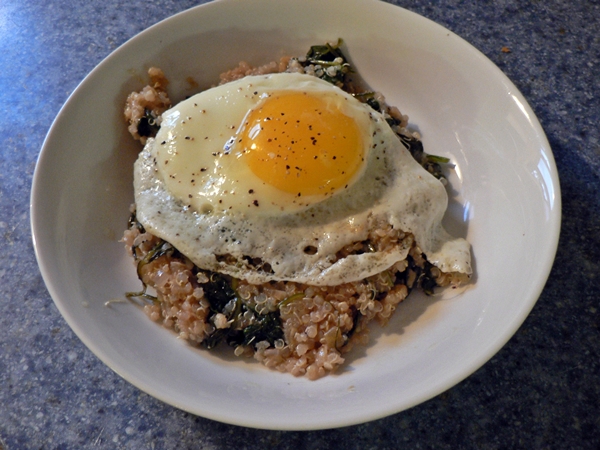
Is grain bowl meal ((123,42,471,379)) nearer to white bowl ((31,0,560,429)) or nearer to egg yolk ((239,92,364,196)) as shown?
egg yolk ((239,92,364,196))

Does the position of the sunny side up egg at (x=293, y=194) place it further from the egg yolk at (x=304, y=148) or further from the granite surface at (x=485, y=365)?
the granite surface at (x=485, y=365)

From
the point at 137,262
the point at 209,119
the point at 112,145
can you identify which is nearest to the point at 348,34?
the point at 209,119

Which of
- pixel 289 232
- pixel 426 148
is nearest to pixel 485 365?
pixel 289 232

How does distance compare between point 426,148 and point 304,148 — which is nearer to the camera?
point 304,148

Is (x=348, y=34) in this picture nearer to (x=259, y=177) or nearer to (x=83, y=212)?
(x=259, y=177)

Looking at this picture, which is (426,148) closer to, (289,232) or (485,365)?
(289,232)
